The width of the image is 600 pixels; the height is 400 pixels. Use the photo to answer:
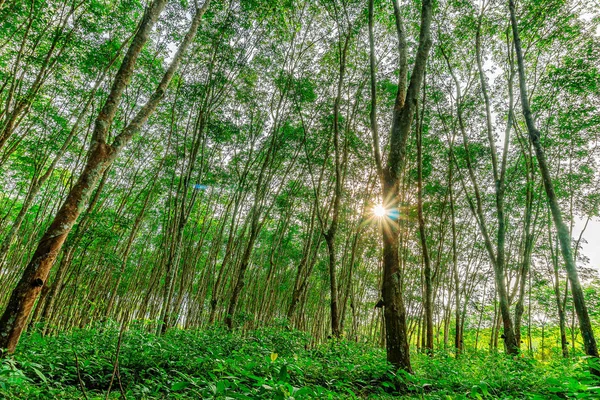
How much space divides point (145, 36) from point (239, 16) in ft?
21.1

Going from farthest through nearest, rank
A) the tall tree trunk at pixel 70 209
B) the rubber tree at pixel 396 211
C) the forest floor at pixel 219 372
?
the rubber tree at pixel 396 211 → the tall tree trunk at pixel 70 209 → the forest floor at pixel 219 372

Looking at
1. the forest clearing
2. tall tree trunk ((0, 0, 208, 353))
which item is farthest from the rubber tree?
→ tall tree trunk ((0, 0, 208, 353))

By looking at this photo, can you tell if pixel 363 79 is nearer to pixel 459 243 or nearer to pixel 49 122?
pixel 49 122

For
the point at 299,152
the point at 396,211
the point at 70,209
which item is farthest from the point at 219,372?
the point at 299,152

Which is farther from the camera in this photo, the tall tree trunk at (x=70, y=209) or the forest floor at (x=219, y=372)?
the tall tree trunk at (x=70, y=209)

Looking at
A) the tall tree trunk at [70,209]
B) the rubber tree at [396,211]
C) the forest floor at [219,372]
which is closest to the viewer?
the forest floor at [219,372]

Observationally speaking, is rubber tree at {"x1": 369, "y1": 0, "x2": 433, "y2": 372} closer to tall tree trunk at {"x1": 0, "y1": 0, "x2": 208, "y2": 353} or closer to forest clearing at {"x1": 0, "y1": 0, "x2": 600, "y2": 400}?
forest clearing at {"x1": 0, "y1": 0, "x2": 600, "y2": 400}

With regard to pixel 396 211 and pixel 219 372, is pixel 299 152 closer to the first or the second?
pixel 396 211

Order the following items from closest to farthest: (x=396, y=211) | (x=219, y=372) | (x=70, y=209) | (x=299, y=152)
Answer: (x=219, y=372) → (x=70, y=209) → (x=396, y=211) → (x=299, y=152)

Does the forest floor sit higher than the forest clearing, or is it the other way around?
the forest clearing

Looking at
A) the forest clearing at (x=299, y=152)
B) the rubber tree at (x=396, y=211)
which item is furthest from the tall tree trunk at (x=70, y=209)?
the rubber tree at (x=396, y=211)

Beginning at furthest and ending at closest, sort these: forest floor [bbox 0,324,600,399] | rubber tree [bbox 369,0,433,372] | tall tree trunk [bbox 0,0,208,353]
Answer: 1. rubber tree [bbox 369,0,433,372]
2. tall tree trunk [bbox 0,0,208,353]
3. forest floor [bbox 0,324,600,399]

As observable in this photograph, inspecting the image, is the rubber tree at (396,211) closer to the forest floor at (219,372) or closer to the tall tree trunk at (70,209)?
the forest floor at (219,372)

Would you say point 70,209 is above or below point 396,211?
below
